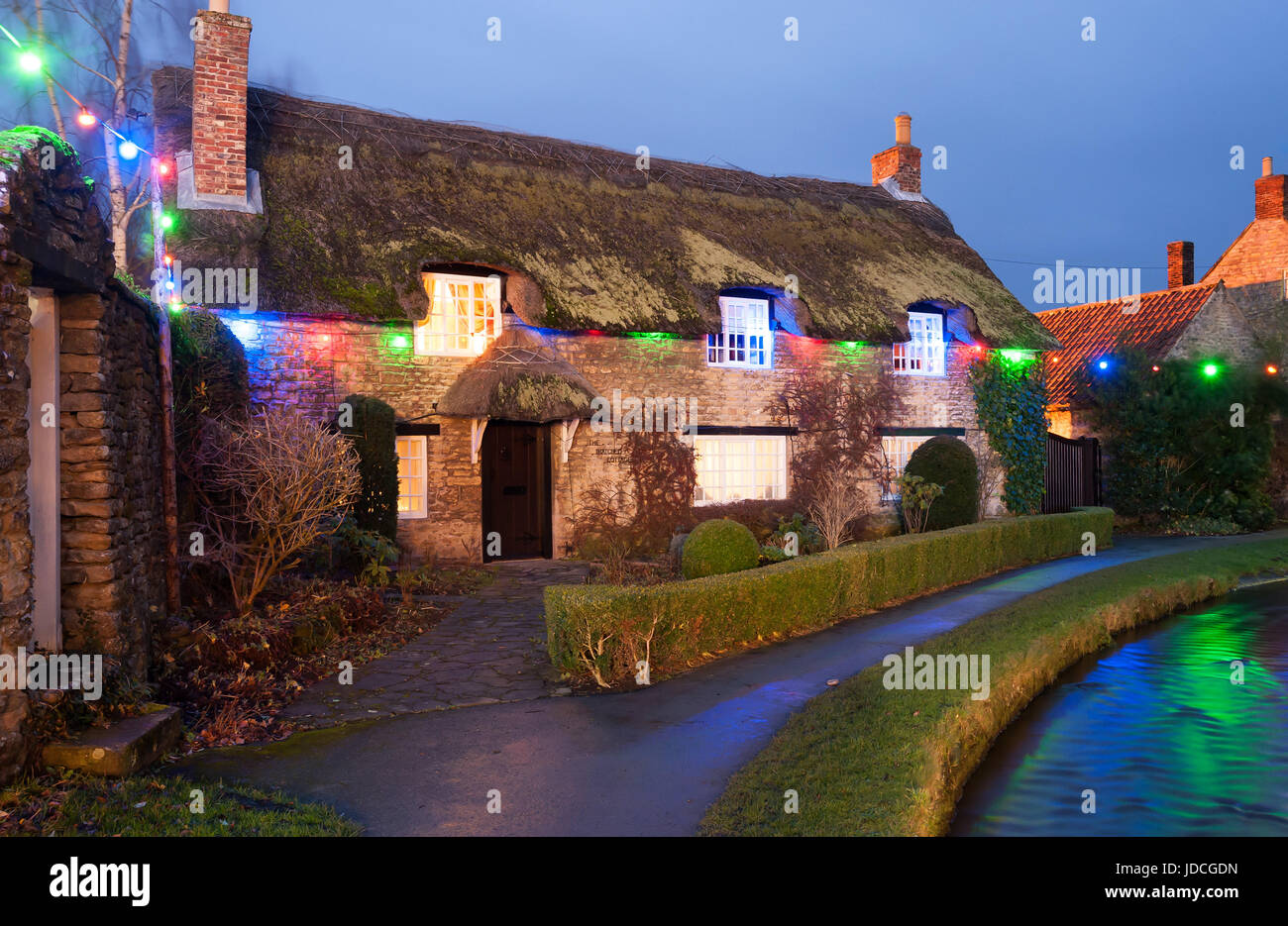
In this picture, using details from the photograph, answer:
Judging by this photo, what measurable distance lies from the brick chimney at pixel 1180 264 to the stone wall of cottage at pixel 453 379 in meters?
17.4

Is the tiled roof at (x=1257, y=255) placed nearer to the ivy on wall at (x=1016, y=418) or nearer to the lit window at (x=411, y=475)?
the ivy on wall at (x=1016, y=418)

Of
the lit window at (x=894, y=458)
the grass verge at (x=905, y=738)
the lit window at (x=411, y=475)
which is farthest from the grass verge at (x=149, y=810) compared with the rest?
the lit window at (x=894, y=458)

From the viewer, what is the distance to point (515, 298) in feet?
49.0

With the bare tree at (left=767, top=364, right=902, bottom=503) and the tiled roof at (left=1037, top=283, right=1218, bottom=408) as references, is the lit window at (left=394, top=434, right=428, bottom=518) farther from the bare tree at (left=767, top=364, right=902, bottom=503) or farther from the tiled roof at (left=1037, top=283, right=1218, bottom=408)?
the tiled roof at (left=1037, top=283, right=1218, bottom=408)

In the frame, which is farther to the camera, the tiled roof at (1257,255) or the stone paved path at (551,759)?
the tiled roof at (1257,255)

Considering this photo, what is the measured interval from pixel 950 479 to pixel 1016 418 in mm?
5282

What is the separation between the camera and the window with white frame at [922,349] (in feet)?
63.1

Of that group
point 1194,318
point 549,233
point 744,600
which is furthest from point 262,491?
point 1194,318

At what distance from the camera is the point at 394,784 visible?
18.1 feet

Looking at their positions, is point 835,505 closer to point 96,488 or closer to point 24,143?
point 96,488
